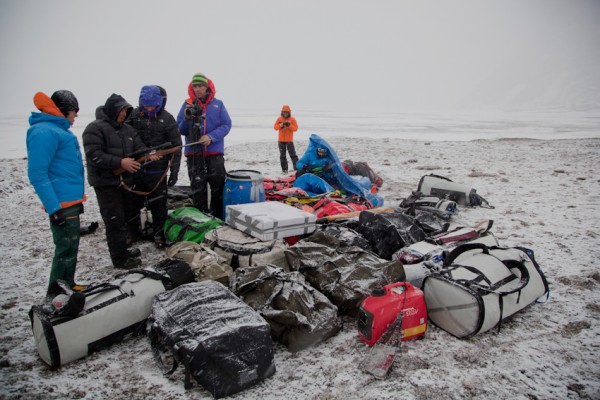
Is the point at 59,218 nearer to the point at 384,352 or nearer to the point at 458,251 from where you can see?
the point at 384,352

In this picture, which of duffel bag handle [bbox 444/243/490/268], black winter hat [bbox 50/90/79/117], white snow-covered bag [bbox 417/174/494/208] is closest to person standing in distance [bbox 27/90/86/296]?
black winter hat [bbox 50/90/79/117]

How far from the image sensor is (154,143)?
15.4 feet

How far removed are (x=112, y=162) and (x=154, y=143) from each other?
0.89 meters

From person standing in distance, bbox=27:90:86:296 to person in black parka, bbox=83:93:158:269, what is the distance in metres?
0.54

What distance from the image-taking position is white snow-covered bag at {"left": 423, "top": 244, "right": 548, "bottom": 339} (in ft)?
9.35

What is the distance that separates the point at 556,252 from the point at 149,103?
555 centimetres

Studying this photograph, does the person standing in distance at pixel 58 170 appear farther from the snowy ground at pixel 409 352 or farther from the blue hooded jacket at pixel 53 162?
the snowy ground at pixel 409 352

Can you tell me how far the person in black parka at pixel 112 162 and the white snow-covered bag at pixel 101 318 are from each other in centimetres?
114

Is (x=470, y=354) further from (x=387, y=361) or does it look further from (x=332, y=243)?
(x=332, y=243)

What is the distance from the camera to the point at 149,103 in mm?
4492

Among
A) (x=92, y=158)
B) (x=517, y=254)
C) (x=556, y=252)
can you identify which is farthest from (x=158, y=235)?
(x=556, y=252)

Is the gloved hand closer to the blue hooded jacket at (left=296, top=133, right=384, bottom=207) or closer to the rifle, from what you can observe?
the rifle

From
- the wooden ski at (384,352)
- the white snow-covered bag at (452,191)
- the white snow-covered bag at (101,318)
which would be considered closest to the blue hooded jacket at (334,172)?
the white snow-covered bag at (452,191)

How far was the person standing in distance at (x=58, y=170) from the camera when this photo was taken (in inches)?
118
